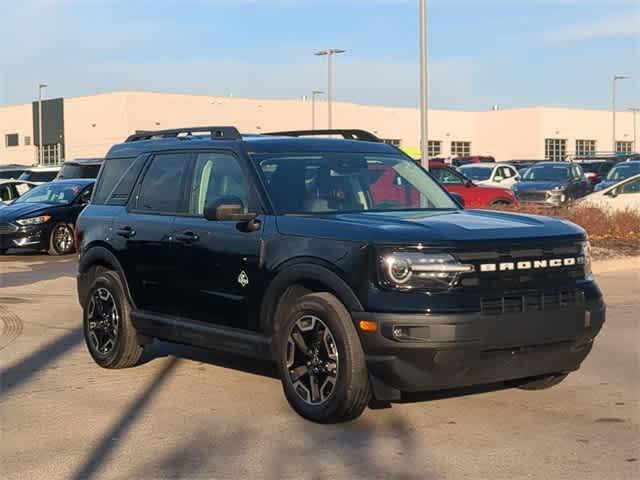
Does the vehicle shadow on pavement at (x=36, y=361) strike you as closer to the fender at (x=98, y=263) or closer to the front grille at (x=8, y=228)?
the fender at (x=98, y=263)

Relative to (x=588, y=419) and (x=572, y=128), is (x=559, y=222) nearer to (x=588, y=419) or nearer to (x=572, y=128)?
(x=588, y=419)

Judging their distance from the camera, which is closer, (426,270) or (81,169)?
(426,270)

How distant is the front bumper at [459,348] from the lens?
641 centimetres

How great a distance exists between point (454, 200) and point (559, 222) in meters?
1.28

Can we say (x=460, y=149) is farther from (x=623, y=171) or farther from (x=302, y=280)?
(x=302, y=280)

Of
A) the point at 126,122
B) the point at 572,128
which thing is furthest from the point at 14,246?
the point at 572,128

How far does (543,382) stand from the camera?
305 inches

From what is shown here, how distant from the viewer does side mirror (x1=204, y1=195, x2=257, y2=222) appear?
743 cm

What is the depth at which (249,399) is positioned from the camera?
7.75 meters

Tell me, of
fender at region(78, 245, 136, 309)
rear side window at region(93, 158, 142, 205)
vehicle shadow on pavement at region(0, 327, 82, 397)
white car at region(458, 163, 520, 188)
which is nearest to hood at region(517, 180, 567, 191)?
white car at region(458, 163, 520, 188)

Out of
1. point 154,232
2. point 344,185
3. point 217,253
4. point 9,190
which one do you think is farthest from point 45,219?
point 344,185

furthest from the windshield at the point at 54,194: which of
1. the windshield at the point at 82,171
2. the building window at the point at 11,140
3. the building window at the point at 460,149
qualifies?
the building window at the point at 460,149

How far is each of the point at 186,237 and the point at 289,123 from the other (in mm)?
68107

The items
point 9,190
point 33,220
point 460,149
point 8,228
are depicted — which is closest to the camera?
point 8,228
